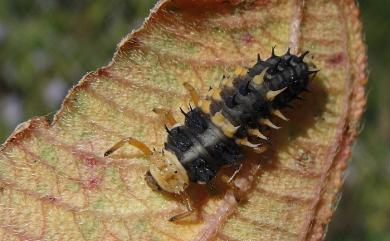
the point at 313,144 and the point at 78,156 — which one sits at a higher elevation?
the point at 78,156

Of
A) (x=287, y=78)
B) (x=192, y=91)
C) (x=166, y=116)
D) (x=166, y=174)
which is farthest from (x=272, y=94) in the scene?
(x=166, y=174)

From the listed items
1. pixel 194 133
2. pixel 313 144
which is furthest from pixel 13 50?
pixel 313 144

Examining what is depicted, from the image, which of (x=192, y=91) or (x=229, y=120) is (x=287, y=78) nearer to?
(x=229, y=120)

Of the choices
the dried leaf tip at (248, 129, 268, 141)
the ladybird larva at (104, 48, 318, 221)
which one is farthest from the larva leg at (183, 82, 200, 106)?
the dried leaf tip at (248, 129, 268, 141)

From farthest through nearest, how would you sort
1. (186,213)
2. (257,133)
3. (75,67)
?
(75,67)
(257,133)
(186,213)

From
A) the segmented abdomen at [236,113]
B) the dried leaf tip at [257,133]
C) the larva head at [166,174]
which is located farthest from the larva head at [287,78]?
the larva head at [166,174]

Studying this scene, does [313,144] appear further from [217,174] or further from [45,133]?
[45,133]
